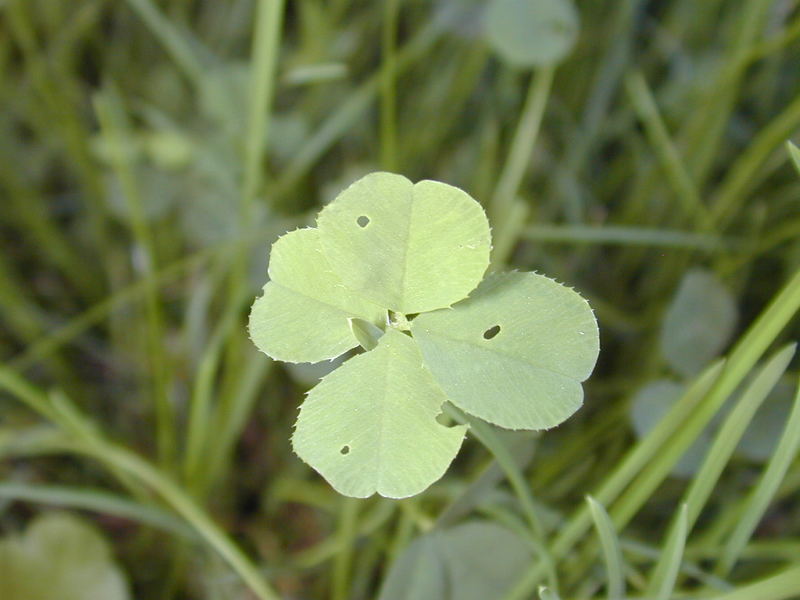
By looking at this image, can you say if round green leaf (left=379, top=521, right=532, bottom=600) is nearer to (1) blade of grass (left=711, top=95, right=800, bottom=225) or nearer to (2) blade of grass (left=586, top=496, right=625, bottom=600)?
(2) blade of grass (left=586, top=496, right=625, bottom=600)

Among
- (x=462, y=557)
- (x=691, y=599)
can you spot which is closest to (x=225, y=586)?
(x=462, y=557)

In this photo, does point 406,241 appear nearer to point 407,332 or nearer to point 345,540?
point 407,332

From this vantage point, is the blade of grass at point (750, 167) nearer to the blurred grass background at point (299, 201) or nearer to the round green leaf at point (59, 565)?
the blurred grass background at point (299, 201)

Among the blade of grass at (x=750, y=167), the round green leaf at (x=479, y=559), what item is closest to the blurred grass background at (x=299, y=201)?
the blade of grass at (x=750, y=167)

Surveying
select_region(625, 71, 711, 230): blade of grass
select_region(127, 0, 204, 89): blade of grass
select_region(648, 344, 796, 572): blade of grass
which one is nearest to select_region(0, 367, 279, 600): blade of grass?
select_region(648, 344, 796, 572): blade of grass

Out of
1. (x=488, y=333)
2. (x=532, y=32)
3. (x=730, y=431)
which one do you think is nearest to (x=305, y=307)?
(x=488, y=333)

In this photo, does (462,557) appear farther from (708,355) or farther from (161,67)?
(161,67)
